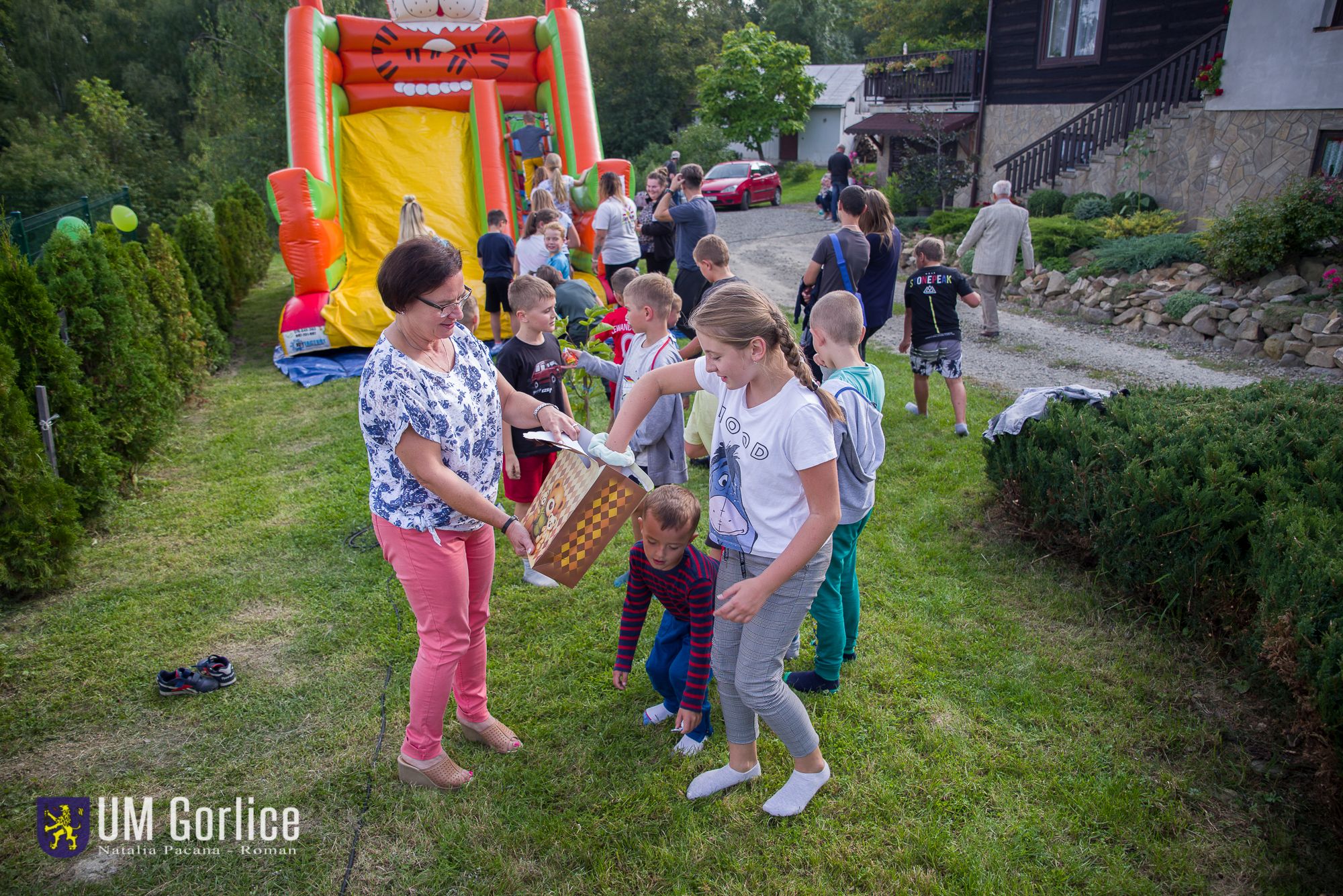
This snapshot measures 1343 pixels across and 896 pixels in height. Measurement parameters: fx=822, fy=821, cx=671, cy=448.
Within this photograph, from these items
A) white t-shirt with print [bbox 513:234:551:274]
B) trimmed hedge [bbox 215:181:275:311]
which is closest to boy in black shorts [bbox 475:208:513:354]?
white t-shirt with print [bbox 513:234:551:274]

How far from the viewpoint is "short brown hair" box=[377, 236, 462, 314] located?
2.61 metres

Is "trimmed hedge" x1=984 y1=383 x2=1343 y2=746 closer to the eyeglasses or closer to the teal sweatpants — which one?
the teal sweatpants

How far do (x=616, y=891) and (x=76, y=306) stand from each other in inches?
216

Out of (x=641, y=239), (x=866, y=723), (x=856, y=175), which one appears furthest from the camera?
(x=856, y=175)

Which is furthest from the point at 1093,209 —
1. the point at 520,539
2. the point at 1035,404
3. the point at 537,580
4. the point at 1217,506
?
the point at 520,539

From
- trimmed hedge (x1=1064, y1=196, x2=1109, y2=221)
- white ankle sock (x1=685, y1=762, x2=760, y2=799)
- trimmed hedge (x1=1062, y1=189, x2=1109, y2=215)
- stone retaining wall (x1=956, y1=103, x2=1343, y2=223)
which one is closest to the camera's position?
white ankle sock (x1=685, y1=762, x2=760, y2=799)

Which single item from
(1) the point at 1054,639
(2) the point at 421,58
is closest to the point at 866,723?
(1) the point at 1054,639

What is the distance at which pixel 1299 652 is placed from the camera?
302 centimetres

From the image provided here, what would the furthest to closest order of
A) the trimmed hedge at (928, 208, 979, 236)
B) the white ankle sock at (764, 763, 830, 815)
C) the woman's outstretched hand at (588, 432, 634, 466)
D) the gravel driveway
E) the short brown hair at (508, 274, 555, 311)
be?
the trimmed hedge at (928, 208, 979, 236), the gravel driveway, the short brown hair at (508, 274, 555, 311), the white ankle sock at (764, 763, 830, 815), the woman's outstretched hand at (588, 432, 634, 466)

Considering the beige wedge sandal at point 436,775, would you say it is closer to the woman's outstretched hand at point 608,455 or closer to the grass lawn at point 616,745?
the grass lawn at point 616,745

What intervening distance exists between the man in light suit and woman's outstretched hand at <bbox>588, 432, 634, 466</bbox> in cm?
769

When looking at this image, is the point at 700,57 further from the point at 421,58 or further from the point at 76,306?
the point at 76,306

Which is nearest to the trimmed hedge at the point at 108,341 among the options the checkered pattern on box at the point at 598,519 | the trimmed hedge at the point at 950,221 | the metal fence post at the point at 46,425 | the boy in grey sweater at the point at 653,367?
the metal fence post at the point at 46,425

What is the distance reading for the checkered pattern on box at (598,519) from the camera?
2.90 meters
